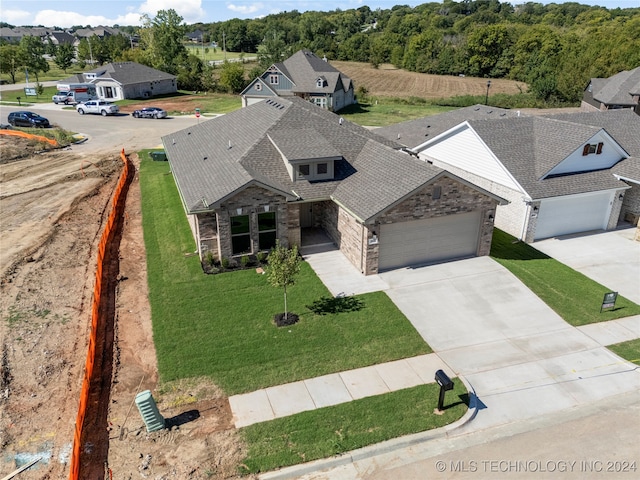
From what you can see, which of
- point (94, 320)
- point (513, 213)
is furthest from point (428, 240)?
point (94, 320)

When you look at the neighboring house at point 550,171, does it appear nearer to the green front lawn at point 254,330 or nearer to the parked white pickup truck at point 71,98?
the green front lawn at point 254,330

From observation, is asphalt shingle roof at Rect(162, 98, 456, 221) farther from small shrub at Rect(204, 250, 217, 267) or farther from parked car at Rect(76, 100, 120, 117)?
parked car at Rect(76, 100, 120, 117)

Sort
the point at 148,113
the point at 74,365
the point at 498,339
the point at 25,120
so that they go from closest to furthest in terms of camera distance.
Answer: the point at 74,365 < the point at 498,339 < the point at 25,120 < the point at 148,113

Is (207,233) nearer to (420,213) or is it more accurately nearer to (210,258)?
(210,258)

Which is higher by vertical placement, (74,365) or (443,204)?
(443,204)

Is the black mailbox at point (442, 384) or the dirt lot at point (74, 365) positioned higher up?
the black mailbox at point (442, 384)

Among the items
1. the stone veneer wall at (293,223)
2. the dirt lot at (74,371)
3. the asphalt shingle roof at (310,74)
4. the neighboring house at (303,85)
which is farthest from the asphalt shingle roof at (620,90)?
the dirt lot at (74,371)

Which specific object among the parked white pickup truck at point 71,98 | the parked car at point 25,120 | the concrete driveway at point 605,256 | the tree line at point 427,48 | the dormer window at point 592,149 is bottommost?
the concrete driveway at point 605,256
